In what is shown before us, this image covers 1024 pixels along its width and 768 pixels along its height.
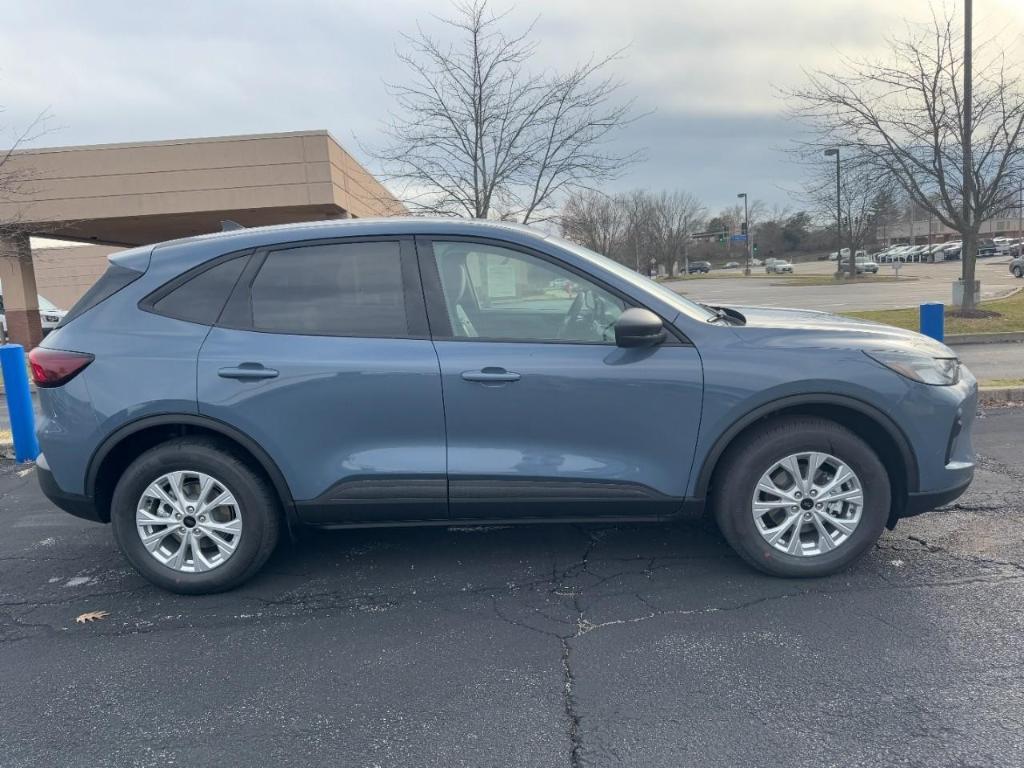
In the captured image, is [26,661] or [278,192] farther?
[278,192]

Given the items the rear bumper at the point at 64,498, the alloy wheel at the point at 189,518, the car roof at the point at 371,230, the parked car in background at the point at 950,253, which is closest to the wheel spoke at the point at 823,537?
the car roof at the point at 371,230

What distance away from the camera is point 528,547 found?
4.23m

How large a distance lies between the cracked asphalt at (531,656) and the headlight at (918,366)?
965 millimetres

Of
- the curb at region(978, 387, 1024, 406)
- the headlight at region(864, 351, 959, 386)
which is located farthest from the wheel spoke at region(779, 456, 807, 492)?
the curb at region(978, 387, 1024, 406)

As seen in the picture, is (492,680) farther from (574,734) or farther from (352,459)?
→ (352,459)

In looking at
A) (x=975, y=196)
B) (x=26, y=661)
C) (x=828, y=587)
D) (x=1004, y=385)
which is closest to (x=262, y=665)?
(x=26, y=661)

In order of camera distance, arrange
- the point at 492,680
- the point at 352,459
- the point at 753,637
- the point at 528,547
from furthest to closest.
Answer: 1. the point at 528,547
2. the point at 352,459
3. the point at 753,637
4. the point at 492,680

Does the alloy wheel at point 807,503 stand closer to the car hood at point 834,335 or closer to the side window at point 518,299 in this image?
the car hood at point 834,335

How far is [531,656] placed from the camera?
3.07 meters

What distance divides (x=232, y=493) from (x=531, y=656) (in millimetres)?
1644

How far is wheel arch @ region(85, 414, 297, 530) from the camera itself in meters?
3.57

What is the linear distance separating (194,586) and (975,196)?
16.8m

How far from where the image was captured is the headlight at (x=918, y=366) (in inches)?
140

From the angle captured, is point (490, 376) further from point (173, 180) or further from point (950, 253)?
point (950, 253)
